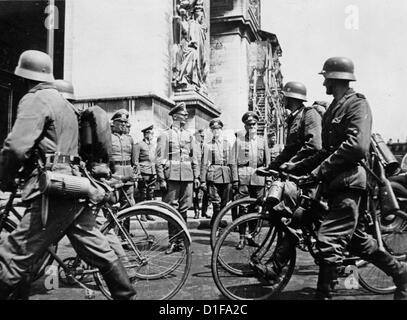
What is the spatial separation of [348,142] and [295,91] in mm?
1582

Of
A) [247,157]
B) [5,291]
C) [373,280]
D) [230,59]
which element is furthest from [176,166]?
[230,59]

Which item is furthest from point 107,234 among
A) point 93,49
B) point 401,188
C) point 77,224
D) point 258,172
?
point 93,49

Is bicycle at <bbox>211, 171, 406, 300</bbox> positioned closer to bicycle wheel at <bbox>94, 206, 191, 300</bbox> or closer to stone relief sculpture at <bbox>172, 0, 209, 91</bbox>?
bicycle wheel at <bbox>94, 206, 191, 300</bbox>

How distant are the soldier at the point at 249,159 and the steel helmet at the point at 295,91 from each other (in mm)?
1756

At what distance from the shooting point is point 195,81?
1199 centimetres

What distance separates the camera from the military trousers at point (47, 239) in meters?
3.11

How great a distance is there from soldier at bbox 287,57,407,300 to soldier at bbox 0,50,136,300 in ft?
5.80

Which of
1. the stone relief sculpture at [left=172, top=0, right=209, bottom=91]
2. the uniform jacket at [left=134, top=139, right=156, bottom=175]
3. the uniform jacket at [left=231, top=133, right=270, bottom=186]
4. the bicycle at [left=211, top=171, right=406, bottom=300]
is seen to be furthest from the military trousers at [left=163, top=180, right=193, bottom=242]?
the stone relief sculpture at [left=172, top=0, right=209, bottom=91]

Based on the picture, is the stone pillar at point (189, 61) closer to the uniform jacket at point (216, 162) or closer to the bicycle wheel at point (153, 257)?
the uniform jacket at point (216, 162)

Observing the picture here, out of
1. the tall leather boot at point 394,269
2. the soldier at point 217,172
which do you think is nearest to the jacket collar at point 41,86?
the tall leather boot at point 394,269

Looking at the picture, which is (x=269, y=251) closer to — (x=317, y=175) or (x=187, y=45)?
(x=317, y=175)

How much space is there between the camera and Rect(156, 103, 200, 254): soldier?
261 inches

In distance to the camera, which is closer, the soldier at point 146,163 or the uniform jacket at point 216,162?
the uniform jacket at point 216,162

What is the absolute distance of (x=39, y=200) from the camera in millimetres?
3227
